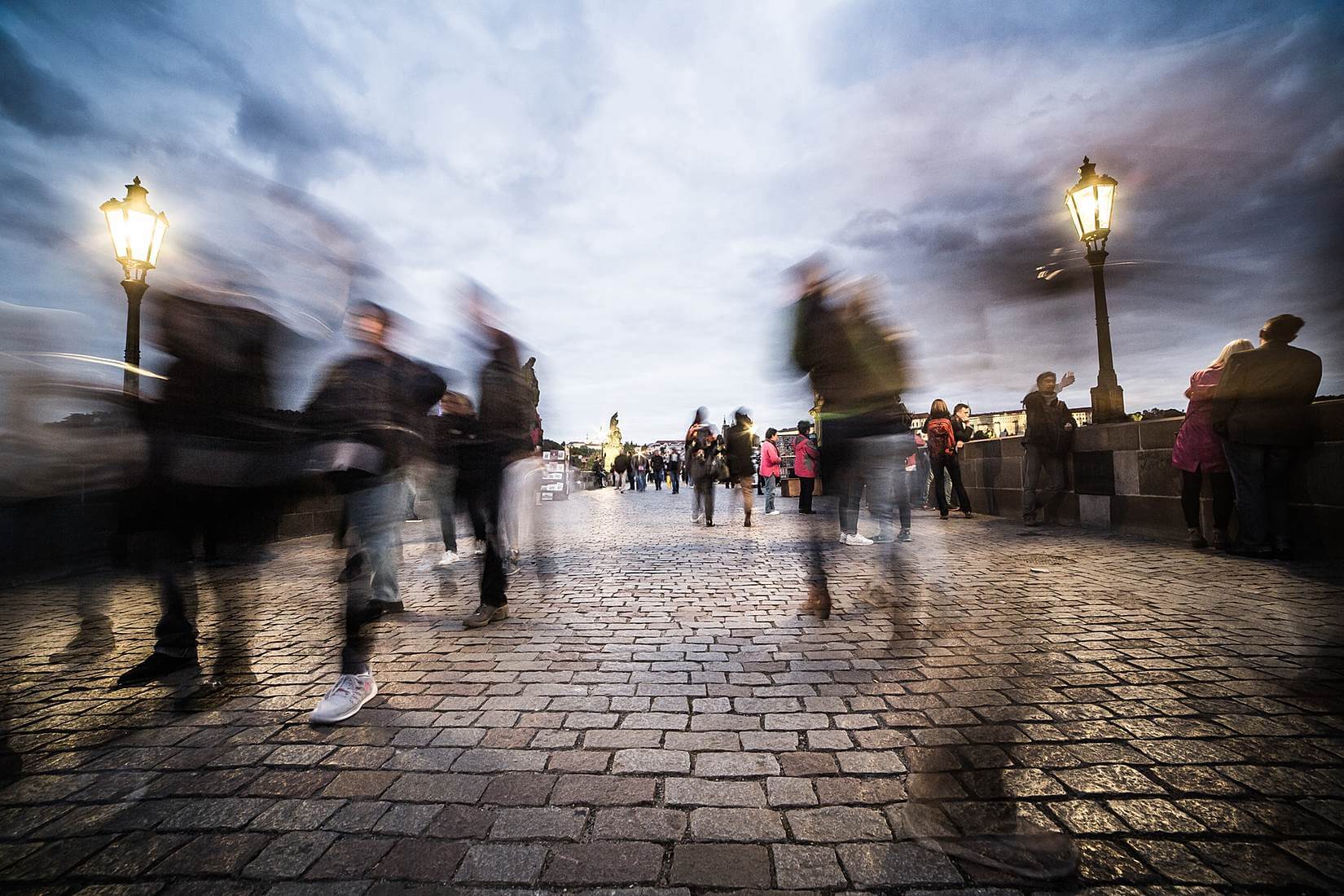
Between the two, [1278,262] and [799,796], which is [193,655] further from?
[1278,262]

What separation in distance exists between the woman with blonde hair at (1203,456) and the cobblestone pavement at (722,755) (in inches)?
77.0

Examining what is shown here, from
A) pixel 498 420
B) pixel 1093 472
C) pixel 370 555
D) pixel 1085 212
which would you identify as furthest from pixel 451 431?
pixel 1093 472

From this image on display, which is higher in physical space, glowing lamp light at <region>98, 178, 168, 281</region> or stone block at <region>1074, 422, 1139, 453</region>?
glowing lamp light at <region>98, 178, 168, 281</region>

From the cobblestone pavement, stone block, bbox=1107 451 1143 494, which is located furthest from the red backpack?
the cobblestone pavement

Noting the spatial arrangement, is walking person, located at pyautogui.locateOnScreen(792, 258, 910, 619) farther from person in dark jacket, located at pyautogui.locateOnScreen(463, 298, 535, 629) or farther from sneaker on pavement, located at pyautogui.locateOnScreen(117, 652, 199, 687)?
sneaker on pavement, located at pyautogui.locateOnScreen(117, 652, 199, 687)

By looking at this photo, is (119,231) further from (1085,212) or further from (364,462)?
(1085,212)

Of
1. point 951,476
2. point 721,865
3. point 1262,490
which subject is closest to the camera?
point 721,865

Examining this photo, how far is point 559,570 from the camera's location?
622 cm

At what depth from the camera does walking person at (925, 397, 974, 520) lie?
10.2 m

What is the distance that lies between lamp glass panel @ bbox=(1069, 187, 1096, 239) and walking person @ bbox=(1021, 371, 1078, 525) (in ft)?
5.93

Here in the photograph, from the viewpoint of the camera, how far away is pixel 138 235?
6090mm

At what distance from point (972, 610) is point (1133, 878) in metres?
2.71

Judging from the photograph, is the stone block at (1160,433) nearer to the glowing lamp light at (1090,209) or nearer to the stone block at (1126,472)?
the stone block at (1126,472)

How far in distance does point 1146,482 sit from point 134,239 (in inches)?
434
